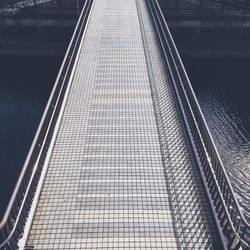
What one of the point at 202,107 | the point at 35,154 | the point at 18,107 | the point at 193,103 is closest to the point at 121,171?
the point at 35,154

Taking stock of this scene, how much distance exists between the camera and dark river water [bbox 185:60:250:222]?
73.8 feet

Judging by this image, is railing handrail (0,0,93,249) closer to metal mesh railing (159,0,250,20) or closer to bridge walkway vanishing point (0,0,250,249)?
bridge walkway vanishing point (0,0,250,249)

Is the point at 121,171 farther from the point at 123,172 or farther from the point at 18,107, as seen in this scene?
the point at 18,107

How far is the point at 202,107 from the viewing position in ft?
96.4

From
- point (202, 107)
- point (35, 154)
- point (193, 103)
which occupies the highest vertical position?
point (193, 103)

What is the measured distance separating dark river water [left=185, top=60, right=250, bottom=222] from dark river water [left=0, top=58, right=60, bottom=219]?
14083 millimetres

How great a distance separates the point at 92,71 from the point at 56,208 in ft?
35.1

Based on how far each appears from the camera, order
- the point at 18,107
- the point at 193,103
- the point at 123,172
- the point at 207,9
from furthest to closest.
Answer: the point at 207,9, the point at 18,107, the point at 193,103, the point at 123,172

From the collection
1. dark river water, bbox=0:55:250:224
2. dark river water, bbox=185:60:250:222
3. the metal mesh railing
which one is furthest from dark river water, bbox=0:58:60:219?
the metal mesh railing

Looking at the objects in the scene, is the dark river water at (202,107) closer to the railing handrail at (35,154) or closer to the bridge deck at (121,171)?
the railing handrail at (35,154)

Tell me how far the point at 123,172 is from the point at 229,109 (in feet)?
61.5

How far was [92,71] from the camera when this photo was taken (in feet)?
66.1

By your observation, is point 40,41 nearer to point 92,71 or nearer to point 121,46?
point 121,46

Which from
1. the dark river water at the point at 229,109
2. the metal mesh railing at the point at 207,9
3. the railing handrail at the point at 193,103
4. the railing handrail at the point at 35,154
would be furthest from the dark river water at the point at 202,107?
the railing handrail at the point at 193,103
